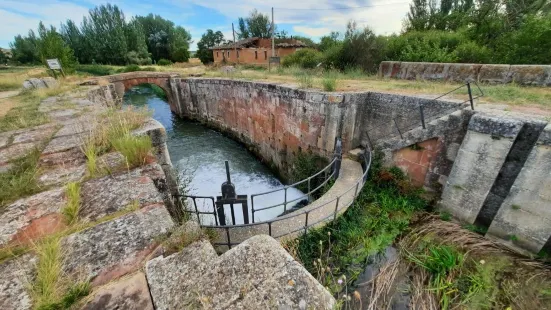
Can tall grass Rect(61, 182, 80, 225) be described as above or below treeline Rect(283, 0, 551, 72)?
below

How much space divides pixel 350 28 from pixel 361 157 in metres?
14.3

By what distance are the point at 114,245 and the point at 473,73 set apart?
1205 centimetres

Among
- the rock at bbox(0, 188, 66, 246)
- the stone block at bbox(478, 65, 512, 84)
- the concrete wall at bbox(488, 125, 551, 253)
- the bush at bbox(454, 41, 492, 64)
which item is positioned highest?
the bush at bbox(454, 41, 492, 64)

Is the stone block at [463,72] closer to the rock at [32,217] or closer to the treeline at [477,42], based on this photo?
the treeline at [477,42]

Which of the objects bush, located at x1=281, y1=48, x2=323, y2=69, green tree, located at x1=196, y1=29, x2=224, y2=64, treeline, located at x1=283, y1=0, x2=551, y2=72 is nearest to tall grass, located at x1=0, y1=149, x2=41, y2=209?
treeline, located at x1=283, y1=0, x2=551, y2=72

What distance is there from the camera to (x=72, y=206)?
1796 millimetres

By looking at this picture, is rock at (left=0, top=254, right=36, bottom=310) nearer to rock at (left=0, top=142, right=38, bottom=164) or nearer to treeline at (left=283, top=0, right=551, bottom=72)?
rock at (left=0, top=142, right=38, bottom=164)

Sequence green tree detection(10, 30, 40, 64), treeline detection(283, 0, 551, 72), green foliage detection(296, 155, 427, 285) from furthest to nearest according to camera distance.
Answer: green tree detection(10, 30, 40, 64) → treeline detection(283, 0, 551, 72) → green foliage detection(296, 155, 427, 285)

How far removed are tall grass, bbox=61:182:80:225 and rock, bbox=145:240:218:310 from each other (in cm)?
88

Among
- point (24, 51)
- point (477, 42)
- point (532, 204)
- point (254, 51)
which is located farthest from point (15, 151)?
point (24, 51)

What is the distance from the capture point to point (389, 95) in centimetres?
682

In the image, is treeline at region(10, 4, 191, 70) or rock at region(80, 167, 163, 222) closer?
rock at region(80, 167, 163, 222)

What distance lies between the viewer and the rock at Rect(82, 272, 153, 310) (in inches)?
46.4

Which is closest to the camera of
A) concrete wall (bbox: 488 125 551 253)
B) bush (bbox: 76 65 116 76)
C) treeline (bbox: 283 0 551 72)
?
concrete wall (bbox: 488 125 551 253)
